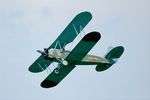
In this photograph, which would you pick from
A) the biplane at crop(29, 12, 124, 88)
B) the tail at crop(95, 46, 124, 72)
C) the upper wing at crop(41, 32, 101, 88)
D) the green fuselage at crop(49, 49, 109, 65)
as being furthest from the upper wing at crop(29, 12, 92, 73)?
the tail at crop(95, 46, 124, 72)

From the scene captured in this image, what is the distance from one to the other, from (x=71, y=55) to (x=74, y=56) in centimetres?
16

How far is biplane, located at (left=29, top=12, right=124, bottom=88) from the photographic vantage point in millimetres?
26578

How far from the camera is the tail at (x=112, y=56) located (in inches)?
1172

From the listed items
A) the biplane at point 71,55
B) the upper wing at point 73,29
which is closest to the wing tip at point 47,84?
the biplane at point 71,55

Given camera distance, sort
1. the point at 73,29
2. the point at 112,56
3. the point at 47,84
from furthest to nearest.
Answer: the point at 112,56 → the point at 47,84 → the point at 73,29

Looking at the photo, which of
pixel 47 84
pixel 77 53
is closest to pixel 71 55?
pixel 77 53

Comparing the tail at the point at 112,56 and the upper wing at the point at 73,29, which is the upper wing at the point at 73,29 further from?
the tail at the point at 112,56

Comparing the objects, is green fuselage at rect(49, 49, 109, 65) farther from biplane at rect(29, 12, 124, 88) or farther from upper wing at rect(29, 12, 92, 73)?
upper wing at rect(29, 12, 92, 73)

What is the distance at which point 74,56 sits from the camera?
88.7 feet

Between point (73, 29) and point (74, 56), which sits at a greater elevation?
point (73, 29)

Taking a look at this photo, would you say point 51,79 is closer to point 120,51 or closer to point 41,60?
point 41,60

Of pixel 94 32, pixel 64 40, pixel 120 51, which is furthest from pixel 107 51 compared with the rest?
pixel 94 32

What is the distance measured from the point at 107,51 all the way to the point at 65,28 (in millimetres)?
3192

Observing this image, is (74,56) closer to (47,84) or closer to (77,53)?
(77,53)
